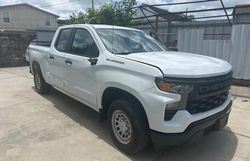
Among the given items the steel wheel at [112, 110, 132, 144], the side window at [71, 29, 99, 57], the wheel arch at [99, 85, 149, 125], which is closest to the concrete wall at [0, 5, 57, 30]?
the side window at [71, 29, 99, 57]

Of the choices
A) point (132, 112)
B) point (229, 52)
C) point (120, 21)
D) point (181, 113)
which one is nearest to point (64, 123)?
point (132, 112)

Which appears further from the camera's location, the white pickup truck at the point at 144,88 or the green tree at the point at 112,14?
the green tree at the point at 112,14

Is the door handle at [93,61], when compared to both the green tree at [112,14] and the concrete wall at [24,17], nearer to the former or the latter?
the green tree at [112,14]

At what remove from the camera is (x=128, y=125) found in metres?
3.23

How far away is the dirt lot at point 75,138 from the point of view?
327 cm

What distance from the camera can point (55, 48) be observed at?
511cm

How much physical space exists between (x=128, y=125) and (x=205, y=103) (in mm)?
1060

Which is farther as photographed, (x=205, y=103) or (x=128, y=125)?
(x=128, y=125)

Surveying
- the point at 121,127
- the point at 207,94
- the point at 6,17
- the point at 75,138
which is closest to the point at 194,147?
the point at 207,94

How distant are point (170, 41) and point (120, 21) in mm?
2946

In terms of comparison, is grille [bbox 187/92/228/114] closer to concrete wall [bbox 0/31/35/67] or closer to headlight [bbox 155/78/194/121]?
headlight [bbox 155/78/194/121]

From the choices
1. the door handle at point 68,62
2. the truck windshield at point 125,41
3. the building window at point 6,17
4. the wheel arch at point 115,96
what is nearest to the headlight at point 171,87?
the wheel arch at point 115,96

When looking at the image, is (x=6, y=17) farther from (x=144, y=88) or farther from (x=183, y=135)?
(x=183, y=135)

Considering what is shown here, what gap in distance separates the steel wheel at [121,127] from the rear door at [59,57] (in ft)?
5.96
